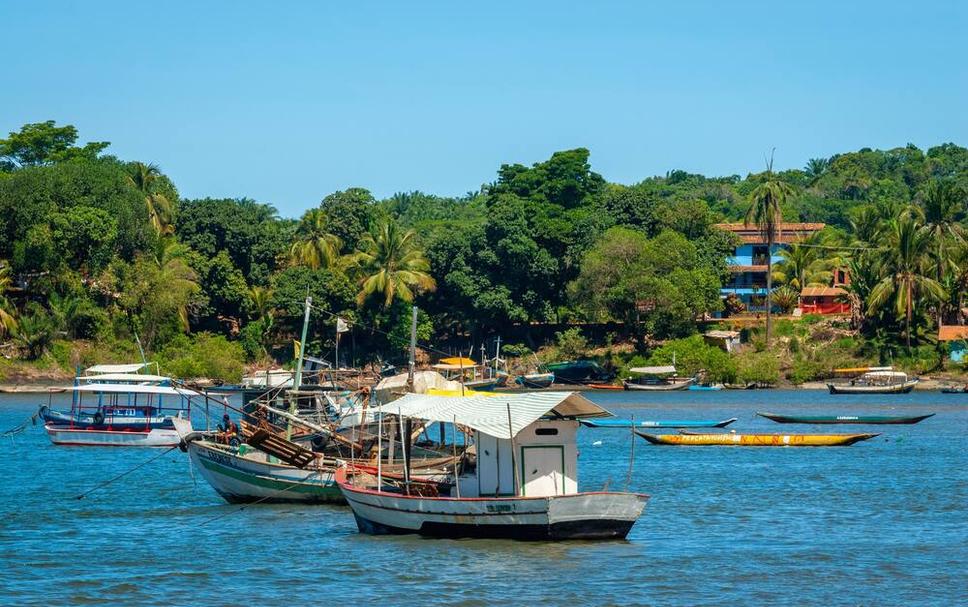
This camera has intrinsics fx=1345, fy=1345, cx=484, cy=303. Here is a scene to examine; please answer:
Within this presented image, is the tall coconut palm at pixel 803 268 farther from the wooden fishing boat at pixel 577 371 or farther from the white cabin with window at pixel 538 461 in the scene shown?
the white cabin with window at pixel 538 461

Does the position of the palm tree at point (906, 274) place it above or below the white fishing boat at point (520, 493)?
above

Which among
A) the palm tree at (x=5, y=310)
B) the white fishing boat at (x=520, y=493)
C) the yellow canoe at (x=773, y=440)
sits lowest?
the yellow canoe at (x=773, y=440)

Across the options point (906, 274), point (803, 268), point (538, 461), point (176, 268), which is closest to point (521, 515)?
point (538, 461)

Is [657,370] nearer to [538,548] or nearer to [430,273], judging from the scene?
[430,273]

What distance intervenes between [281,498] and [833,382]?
67.6 metres

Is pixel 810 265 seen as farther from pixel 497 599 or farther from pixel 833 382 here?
pixel 497 599

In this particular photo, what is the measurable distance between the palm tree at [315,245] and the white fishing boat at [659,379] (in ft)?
86.7

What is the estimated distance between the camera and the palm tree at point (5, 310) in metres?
94.9

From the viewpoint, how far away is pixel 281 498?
128 ft

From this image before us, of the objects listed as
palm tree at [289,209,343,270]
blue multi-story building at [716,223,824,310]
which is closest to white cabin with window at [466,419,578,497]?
palm tree at [289,209,343,270]

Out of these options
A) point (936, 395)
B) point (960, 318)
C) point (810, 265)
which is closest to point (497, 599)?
point (936, 395)

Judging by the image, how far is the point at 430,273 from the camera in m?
109

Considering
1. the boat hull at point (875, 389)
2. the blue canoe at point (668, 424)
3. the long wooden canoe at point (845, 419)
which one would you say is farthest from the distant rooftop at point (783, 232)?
the blue canoe at point (668, 424)

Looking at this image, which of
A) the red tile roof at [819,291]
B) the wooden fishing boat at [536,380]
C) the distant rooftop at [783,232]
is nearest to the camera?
the wooden fishing boat at [536,380]
